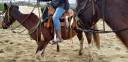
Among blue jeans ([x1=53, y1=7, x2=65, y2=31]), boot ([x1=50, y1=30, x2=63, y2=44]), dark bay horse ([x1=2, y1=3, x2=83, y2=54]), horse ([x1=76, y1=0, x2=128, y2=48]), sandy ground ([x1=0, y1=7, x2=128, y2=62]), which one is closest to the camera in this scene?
horse ([x1=76, y1=0, x2=128, y2=48])

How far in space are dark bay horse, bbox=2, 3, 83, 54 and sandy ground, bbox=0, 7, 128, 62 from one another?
25cm

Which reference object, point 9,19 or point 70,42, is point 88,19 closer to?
point 9,19

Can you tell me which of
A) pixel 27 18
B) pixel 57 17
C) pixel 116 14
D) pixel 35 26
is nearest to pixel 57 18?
pixel 57 17

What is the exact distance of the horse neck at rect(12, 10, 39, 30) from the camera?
8.70 metres

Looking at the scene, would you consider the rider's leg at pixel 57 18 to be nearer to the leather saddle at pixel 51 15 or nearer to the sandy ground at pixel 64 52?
the leather saddle at pixel 51 15

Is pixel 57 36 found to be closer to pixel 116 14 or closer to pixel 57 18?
pixel 57 18

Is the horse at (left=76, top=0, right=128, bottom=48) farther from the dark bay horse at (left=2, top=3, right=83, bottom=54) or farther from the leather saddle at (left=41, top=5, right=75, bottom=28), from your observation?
the dark bay horse at (left=2, top=3, right=83, bottom=54)

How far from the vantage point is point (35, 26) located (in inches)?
332

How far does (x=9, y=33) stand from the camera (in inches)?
523

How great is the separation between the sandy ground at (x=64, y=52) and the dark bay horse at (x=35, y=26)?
0.25m

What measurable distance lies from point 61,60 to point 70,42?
263 cm

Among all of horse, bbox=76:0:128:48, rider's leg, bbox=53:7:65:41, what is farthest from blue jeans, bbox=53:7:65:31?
horse, bbox=76:0:128:48

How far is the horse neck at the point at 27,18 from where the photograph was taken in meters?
8.70

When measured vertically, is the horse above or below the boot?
above
